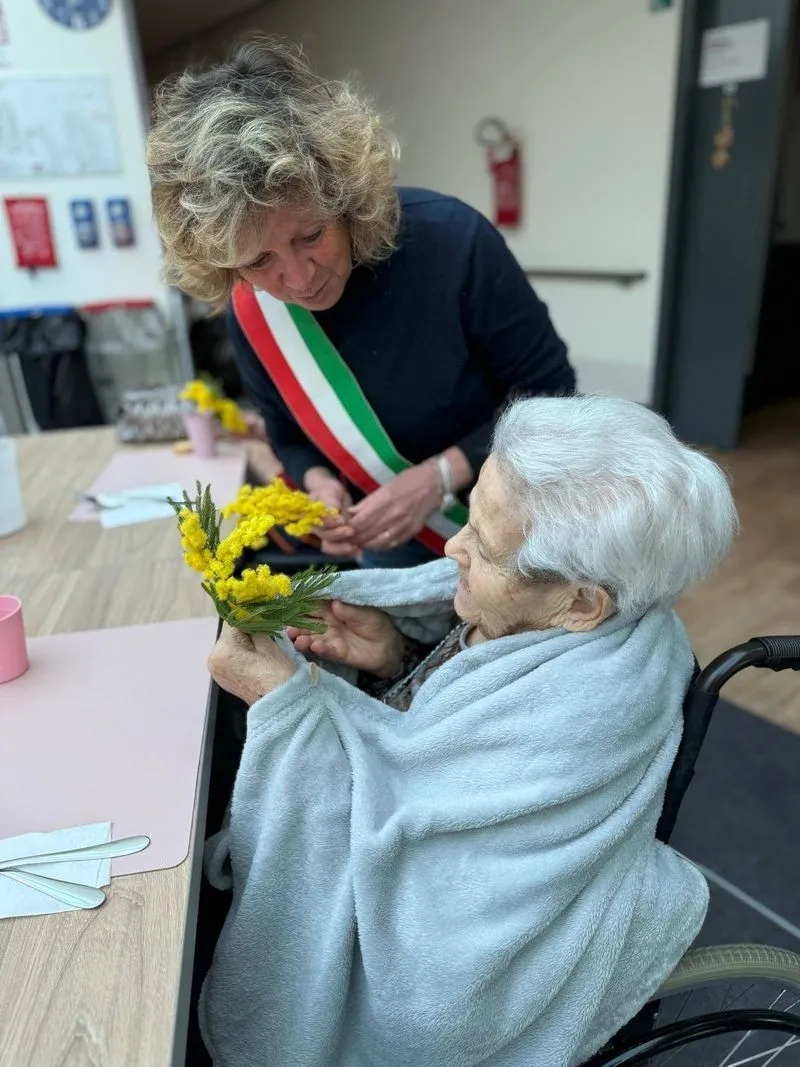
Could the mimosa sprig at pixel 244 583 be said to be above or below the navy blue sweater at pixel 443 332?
below

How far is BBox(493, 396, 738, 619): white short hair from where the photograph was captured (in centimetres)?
93

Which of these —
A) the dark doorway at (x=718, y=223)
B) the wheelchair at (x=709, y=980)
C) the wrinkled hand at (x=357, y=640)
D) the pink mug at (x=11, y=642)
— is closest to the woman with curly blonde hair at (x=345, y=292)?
the wrinkled hand at (x=357, y=640)

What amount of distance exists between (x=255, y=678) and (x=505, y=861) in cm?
35

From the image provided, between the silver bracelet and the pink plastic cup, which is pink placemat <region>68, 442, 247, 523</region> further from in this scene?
the silver bracelet

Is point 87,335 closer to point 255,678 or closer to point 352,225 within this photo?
point 352,225

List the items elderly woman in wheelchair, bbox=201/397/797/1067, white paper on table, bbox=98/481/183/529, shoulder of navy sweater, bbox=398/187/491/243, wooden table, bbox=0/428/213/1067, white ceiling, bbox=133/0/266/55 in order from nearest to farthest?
1. wooden table, bbox=0/428/213/1067
2. elderly woman in wheelchair, bbox=201/397/797/1067
3. shoulder of navy sweater, bbox=398/187/491/243
4. white paper on table, bbox=98/481/183/529
5. white ceiling, bbox=133/0/266/55

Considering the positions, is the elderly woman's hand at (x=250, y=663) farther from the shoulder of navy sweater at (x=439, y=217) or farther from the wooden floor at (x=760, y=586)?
the wooden floor at (x=760, y=586)

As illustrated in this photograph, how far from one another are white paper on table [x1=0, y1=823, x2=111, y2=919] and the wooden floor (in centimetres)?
169

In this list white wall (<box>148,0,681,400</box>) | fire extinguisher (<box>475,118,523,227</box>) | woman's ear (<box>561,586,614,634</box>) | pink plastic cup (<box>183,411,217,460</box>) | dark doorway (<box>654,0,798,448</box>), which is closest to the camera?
woman's ear (<box>561,586,614,634</box>)

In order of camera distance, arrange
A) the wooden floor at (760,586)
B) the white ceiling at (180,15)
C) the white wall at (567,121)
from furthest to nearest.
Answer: the white ceiling at (180,15)
the white wall at (567,121)
the wooden floor at (760,586)

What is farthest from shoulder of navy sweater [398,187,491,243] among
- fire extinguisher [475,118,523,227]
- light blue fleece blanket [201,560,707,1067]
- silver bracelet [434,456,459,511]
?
fire extinguisher [475,118,523,227]

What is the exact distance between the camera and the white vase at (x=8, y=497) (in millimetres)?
1704

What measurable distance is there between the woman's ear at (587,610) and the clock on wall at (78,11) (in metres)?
3.49

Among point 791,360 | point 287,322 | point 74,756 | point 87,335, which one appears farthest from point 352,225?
point 791,360
